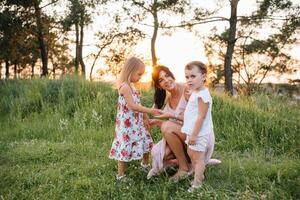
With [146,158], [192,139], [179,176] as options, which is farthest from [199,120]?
[146,158]

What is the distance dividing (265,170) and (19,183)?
9.65 feet

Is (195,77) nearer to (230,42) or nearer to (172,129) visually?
(172,129)

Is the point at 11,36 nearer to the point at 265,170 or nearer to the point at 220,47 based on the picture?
the point at 220,47

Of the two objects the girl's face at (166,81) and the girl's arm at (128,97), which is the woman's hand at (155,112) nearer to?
the girl's arm at (128,97)

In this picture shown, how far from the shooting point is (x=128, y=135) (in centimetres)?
528

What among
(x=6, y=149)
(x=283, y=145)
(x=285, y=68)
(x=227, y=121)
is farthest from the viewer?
(x=285, y=68)

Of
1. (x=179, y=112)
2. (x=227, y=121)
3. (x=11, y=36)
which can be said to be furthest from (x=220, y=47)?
(x=179, y=112)

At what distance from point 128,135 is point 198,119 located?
1071 millimetres

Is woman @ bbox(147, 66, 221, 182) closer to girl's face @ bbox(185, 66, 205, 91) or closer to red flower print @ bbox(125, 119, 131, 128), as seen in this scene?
red flower print @ bbox(125, 119, 131, 128)

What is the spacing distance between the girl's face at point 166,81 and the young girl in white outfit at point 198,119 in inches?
23.9

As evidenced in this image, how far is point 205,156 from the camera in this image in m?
5.04

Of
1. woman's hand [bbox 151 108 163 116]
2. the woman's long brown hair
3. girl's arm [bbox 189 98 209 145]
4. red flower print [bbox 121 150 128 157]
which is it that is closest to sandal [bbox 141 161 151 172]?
red flower print [bbox 121 150 128 157]

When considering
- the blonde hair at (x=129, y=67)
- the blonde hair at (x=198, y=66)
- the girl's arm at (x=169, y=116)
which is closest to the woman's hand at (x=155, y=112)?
the girl's arm at (x=169, y=116)

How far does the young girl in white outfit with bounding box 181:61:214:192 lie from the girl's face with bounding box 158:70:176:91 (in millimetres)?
607
